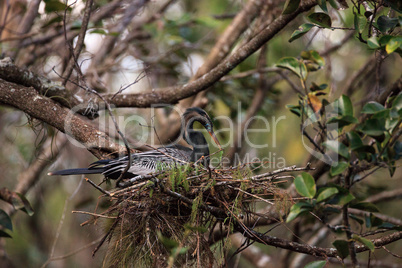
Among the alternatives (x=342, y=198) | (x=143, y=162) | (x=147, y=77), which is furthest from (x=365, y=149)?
(x=147, y=77)

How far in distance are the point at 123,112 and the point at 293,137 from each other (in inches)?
163

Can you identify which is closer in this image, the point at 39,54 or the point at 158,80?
the point at 39,54

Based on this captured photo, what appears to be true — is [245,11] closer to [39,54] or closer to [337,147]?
[39,54]

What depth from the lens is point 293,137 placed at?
914 cm

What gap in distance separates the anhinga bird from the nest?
0.19 metres

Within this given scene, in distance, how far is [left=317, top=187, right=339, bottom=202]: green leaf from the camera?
7.30ft

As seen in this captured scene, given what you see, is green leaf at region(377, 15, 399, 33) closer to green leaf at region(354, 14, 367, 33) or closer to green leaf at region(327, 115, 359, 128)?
green leaf at region(354, 14, 367, 33)

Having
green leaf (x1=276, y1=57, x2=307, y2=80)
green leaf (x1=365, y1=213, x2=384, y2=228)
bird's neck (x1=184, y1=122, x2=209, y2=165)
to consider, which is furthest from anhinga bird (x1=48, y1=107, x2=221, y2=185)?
green leaf (x1=365, y1=213, x2=384, y2=228)

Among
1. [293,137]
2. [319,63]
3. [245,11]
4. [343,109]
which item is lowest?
[293,137]

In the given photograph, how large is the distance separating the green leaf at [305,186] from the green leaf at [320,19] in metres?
1.17

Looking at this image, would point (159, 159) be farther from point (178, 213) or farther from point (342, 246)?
point (342, 246)

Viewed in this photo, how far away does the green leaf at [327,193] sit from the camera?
2.23m

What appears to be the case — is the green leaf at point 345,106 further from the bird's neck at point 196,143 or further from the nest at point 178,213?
the bird's neck at point 196,143

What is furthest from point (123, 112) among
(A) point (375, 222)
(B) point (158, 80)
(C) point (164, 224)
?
(A) point (375, 222)
